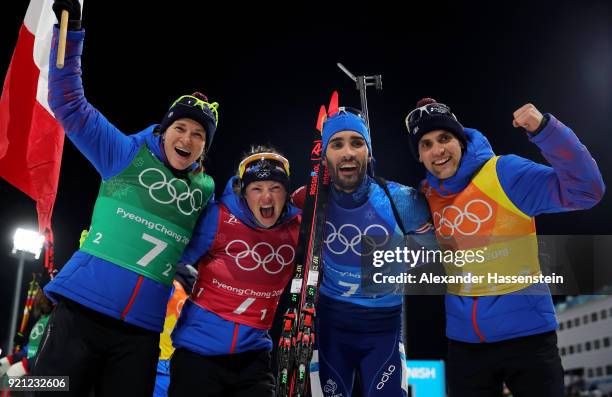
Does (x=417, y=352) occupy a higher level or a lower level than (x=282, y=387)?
higher

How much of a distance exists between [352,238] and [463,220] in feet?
3.29

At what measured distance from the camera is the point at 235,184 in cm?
514

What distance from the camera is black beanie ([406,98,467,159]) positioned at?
178 inches

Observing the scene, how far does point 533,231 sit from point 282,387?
238 centimetres

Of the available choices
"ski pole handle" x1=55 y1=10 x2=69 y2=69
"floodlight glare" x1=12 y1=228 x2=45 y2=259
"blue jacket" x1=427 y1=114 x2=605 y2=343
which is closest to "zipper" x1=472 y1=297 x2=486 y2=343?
"blue jacket" x1=427 y1=114 x2=605 y2=343

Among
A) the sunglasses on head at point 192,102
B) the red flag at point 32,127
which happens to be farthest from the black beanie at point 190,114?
the red flag at point 32,127

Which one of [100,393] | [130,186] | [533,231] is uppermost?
[130,186]

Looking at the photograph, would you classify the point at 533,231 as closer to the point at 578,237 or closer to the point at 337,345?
the point at 578,237

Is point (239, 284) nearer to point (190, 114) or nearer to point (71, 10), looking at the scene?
point (190, 114)

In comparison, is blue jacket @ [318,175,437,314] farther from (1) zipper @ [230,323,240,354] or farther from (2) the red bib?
(1) zipper @ [230,323,240,354]

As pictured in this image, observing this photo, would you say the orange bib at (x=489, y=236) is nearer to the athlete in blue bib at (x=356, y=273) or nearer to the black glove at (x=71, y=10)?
the athlete in blue bib at (x=356, y=273)

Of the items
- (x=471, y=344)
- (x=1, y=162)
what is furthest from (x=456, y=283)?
(x=1, y=162)

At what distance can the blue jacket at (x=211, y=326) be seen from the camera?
14.4 feet

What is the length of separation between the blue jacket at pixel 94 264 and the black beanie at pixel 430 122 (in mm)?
2523
